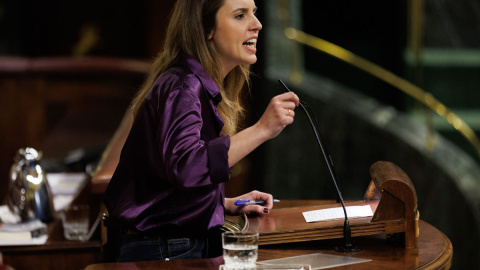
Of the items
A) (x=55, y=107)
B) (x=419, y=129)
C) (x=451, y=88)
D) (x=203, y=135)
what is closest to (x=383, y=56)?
(x=451, y=88)

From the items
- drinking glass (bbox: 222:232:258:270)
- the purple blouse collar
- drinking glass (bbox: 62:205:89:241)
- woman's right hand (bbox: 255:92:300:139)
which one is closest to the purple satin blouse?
the purple blouse collar

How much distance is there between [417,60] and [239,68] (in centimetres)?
268

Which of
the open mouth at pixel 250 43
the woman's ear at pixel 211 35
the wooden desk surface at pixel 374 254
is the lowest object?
the wooden desk surface at pixel 374 254

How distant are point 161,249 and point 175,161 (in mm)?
266

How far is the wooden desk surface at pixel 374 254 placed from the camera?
1665 mm

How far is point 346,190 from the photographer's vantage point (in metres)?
4.72

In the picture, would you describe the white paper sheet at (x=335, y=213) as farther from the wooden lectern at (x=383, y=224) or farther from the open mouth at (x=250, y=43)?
the open mouth at (x=250, y=43)

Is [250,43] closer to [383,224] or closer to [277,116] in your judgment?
[277,116]

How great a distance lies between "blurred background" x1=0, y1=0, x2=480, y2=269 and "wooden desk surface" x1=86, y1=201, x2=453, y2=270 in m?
2.46

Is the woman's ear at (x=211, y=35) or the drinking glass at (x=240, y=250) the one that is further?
the woman's ear at (x=211, y=35)

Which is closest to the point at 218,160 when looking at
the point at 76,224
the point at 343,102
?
the point at 76,224

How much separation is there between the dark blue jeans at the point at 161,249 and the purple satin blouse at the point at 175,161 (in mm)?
29

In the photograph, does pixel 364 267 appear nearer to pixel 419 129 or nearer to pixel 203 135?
pixel 203 135

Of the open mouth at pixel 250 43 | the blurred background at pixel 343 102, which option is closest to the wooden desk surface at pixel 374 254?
the open mouth at pixel 250 43
